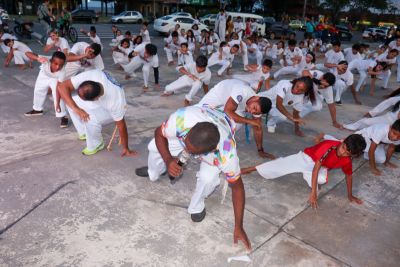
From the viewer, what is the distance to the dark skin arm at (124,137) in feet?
12.5

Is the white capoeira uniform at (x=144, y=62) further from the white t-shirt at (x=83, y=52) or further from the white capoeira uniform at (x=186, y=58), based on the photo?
the white capoeira uniform at (x=186, y=58)

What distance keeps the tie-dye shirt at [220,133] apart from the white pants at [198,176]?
4.3 inches

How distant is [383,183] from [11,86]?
6793 mm

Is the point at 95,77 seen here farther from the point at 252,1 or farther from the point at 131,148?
the point at 252,1

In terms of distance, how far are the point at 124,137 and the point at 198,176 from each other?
58.9 inches

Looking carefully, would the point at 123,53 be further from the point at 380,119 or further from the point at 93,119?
the point at 380,119

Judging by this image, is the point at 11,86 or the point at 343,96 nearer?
the point at 11,86

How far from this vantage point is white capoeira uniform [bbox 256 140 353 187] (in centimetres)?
323

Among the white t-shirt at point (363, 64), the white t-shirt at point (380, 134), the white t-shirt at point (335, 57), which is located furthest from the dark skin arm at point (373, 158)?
the white t-shirt at point (335, 57)

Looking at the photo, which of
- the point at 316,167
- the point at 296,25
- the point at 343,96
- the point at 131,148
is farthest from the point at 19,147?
the point at 296,25

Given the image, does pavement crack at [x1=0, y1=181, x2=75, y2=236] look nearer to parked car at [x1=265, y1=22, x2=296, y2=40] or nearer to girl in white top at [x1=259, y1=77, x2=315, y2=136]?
girl in white top at [x1=259, y1=77, x2=315, y2=136]

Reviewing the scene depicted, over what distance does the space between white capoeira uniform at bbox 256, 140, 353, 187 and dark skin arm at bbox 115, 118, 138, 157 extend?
159 centimetres

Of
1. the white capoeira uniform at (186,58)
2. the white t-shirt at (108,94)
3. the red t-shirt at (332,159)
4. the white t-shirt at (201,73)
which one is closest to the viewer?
the red t-shirt at (332,159)

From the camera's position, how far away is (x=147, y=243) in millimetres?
2678
